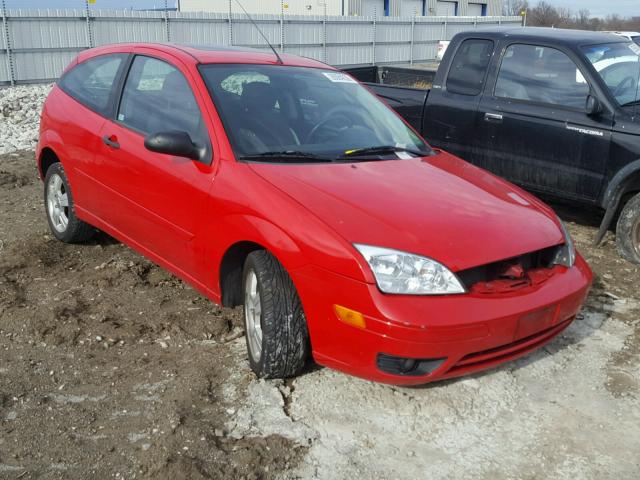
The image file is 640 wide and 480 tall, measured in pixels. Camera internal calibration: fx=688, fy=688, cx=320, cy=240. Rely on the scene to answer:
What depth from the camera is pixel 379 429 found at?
3.25 m

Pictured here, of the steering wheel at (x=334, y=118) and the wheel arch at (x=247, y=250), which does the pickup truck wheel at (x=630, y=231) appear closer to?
the steering wheel at (x=334, y=118)

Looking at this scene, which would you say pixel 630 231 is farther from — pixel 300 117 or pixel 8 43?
pixel 8 43

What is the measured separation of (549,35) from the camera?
6242 mm

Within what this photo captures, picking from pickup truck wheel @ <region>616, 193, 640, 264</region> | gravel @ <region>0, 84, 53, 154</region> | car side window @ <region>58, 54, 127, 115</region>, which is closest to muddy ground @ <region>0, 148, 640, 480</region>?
pickup truck wheel @ <region>616, 193, 640, 264</region>

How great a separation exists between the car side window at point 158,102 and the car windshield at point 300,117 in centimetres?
17

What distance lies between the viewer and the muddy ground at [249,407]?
2.99m

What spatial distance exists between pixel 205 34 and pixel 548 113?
17814 millimetres

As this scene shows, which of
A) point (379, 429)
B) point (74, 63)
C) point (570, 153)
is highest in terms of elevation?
point (74, 63)

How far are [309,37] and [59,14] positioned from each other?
9.90 metres

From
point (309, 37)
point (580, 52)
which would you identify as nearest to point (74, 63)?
point (580, 52)

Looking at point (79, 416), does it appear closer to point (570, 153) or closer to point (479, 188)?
point (479, 188)

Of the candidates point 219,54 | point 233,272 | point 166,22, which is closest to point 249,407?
point 233,272

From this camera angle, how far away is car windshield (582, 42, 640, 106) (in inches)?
228

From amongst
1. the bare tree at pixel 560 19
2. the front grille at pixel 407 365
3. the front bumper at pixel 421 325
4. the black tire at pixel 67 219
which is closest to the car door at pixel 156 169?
the black tire at pixel 67 219
